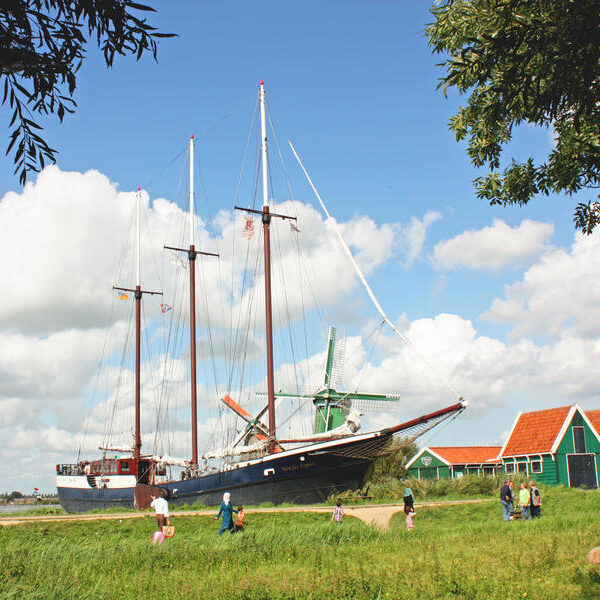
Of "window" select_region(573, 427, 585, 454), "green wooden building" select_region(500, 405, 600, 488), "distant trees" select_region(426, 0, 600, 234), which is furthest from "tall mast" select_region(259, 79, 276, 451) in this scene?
"distant trees" select_region(426, 0, 600, 234)

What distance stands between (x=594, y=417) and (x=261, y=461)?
2721cm

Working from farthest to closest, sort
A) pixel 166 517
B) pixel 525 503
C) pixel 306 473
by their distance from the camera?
pixel 306 473 < pixel 525 503 < pixel 166 517

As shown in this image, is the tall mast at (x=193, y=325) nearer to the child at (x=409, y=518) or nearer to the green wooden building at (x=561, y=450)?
the green wooden building at (x=561, y=450)

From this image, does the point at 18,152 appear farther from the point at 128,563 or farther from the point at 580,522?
the point at 580,522

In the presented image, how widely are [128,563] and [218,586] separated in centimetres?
340

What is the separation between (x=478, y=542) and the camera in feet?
55.3

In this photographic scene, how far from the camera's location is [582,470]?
44031mm

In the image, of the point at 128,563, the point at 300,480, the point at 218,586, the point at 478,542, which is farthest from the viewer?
the point at 300,480

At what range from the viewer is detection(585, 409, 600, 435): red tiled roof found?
47006mm

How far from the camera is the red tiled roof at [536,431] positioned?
44531mm

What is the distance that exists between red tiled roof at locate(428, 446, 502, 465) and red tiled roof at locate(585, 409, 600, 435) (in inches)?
312

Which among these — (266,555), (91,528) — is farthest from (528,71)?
(91,528)

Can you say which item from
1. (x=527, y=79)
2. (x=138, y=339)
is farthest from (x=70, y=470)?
(x=527, y=79)

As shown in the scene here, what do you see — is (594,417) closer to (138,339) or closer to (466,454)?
(466,454)
